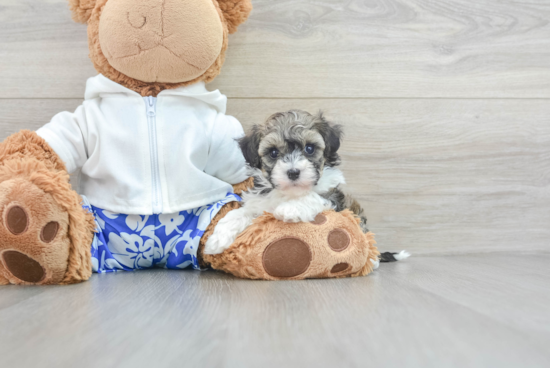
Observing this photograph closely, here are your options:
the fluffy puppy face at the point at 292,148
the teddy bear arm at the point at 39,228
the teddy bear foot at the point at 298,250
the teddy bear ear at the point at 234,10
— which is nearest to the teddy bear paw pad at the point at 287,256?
the teddy bear foot at the point at 298,250

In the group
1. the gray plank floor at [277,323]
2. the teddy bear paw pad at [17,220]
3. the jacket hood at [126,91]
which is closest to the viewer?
the gray plank floor at [277,323]

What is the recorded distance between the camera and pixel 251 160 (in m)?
1.41

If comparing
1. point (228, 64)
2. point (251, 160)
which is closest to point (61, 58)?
point (228, 64)

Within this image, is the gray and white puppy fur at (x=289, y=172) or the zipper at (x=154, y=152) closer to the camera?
the gray and white puppy fur at (x=289, y=172)

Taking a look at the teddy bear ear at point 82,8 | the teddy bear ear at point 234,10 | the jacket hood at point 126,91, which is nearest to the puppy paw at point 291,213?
the jacket hood at point 126,91

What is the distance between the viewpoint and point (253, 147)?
1.40 m

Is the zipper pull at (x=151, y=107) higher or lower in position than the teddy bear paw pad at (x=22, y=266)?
higher

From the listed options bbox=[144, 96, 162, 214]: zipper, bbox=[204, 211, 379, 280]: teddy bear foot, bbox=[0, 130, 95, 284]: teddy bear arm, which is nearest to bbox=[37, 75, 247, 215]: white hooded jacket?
bbox=[144, 96, 162, 214]: zipper

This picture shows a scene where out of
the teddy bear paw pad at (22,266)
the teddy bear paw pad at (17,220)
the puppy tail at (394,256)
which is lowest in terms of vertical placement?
the puppy tail at (394,256)

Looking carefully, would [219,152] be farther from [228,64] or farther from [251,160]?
[228,64]

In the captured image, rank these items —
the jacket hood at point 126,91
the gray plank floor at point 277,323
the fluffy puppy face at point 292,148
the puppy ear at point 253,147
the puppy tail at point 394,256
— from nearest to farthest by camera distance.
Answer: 1. the gray plank floor at point 277,323
2. the fluffy puppy face at point 292,148
3. the puppy ear at point 253,147
4. the jacket hood at point 126,91
5. the puppy tail at point 394,256

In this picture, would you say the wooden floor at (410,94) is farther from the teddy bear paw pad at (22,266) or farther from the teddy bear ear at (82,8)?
the teddy bear paw pad at (22,266)

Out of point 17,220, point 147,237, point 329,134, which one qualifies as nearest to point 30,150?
point 17,220

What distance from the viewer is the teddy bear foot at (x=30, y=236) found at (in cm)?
118
